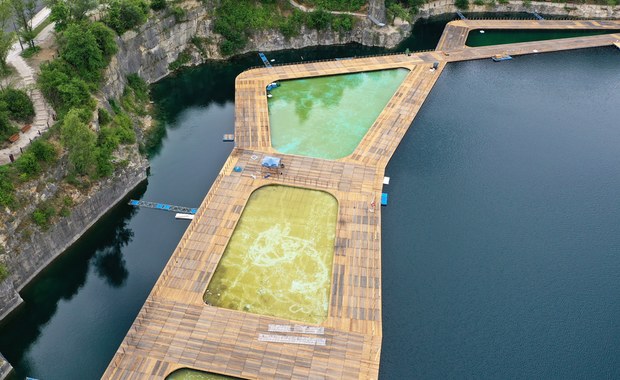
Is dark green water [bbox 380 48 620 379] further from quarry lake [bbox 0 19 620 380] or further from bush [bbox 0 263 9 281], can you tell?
bush [bbox 0 263 9 281]

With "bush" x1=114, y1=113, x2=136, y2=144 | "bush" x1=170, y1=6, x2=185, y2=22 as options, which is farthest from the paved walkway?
"bush" x1=170, y1=6, x2=185, y2=22

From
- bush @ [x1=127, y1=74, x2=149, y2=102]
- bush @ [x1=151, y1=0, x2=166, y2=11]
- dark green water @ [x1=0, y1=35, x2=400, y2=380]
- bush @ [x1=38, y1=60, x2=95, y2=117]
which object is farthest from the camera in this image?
bush @ [x1=151, y1=0, x2=166, y2=11]

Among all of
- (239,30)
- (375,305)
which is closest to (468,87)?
(239,30)

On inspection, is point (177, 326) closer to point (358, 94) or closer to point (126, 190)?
point (126, 190)

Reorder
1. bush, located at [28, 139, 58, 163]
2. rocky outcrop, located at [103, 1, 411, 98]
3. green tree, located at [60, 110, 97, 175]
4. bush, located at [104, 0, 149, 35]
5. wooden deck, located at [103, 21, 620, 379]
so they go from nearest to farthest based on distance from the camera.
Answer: wooden deck, located at [103, 21, 620, 379] < bush, located at [28, 139, 58, 163] < green tree, located at [60, 110, 97, 175] < bush, located at [104, 0, 149, 35] < rocky outcrop, located at [103, 1, 411, 98]

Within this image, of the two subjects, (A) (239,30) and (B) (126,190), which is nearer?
(B) (126,190)

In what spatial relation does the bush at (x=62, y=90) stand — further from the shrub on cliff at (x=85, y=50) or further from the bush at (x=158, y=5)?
the bush at (x=158, y=5)
